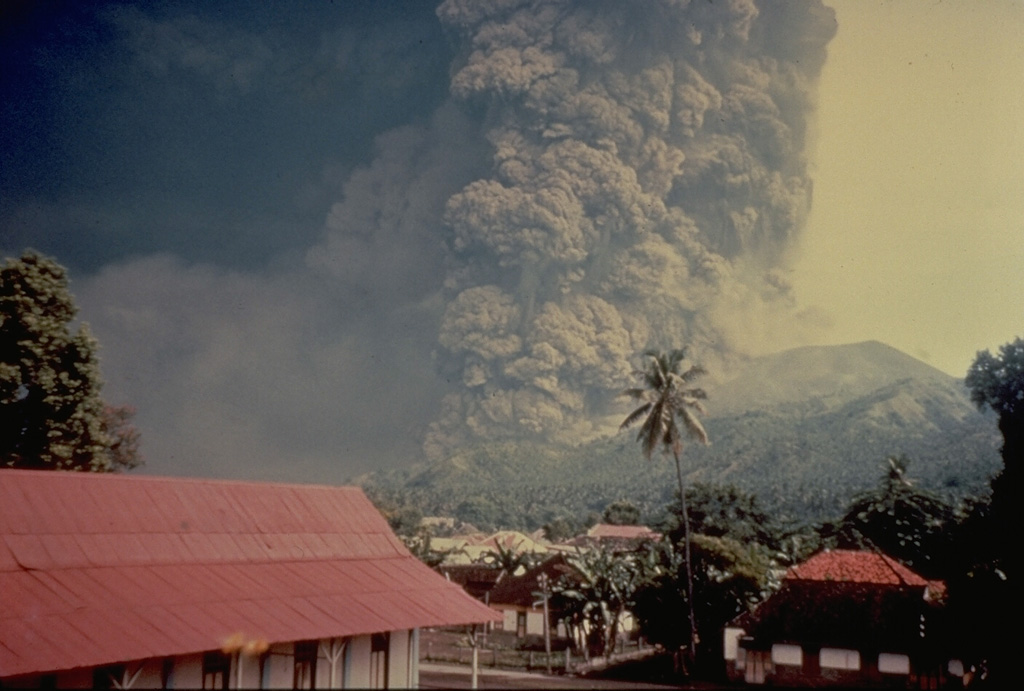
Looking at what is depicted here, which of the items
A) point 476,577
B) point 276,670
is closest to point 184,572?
point 276,670

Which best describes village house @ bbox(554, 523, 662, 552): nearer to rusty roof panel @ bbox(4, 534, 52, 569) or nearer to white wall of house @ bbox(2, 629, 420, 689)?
white wall of house @ bbox(2, 629, 420, 689)

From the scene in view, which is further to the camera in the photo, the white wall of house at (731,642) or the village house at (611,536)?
the village house at (611,536)

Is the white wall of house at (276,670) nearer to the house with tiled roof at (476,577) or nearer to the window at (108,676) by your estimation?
the window at (108,676)

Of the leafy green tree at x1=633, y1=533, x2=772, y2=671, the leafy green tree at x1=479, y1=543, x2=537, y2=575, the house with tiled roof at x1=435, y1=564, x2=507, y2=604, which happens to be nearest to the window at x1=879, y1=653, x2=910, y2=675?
the leafy green tree at x1=633, y1=533, x2=772, y2=671

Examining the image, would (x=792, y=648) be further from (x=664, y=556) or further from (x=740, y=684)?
(x=664, y=556)

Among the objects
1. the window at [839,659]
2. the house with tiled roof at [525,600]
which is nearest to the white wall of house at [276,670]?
the window at [839,659]

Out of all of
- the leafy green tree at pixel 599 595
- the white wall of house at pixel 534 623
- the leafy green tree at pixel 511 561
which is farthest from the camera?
the leafy green tree at pixel 511 561

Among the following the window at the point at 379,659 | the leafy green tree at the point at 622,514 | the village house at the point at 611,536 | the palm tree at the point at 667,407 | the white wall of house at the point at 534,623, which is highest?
the palm tree at the point at 667,407
